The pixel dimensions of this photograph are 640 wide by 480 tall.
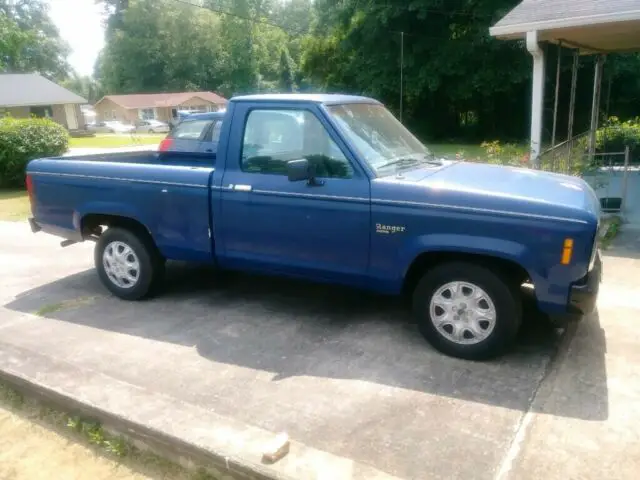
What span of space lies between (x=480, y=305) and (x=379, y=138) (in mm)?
1653

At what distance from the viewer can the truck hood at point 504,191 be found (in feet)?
12.3

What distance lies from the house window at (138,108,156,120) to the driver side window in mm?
66153

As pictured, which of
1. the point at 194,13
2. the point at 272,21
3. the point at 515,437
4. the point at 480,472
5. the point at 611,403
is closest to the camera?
the point at 480,472

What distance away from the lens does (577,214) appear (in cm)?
366

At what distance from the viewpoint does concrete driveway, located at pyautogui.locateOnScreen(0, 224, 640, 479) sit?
3098 mm

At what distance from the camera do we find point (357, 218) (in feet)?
14.0

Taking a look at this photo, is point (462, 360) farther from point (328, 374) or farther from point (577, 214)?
point (577, 214)

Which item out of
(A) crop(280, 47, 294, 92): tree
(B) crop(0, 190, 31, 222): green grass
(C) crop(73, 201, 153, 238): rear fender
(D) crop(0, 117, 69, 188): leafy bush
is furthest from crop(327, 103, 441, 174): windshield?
(A) crop(280, 47, 294, 92): tree

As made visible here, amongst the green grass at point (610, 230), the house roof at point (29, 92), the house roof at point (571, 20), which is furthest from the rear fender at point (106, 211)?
the house roof at point (29, 92)

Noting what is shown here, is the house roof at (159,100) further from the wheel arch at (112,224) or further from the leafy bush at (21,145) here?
the wheel arch at (112,224)

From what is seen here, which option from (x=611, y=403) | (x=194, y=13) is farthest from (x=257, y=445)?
(x=194, y=13)

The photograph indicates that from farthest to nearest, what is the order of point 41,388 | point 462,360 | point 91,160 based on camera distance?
1. point 91,160
2. point 462,360
3. point 41,388

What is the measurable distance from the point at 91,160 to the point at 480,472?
16.3ft

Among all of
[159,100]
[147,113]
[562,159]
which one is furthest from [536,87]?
[147,113]
